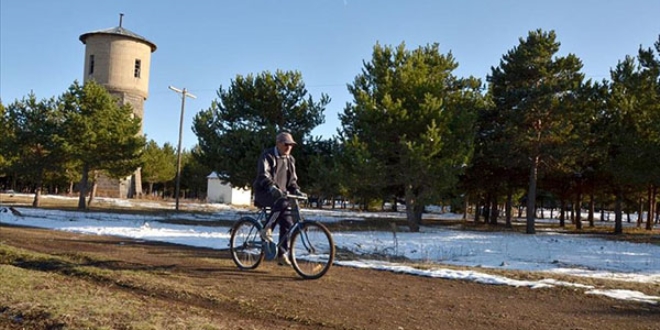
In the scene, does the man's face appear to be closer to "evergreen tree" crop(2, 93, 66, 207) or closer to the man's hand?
the man's hand

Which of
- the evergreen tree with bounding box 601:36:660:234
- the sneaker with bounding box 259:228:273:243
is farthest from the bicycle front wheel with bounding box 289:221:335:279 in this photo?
the evergreen tree with bounding box 601:36:660:234

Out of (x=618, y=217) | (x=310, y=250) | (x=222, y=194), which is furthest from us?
(x=222, y=194)

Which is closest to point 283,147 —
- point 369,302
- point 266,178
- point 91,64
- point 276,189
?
point 266,178

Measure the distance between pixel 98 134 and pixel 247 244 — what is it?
71.9 feet

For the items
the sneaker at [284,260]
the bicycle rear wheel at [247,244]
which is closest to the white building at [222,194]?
the bicycle rear wheel at [247,244]

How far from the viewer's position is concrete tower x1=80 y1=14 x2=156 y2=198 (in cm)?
4281

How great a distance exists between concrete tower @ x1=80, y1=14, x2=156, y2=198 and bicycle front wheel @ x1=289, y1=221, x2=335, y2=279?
126ft

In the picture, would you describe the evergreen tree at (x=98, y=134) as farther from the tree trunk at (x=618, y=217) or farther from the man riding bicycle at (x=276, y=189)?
the tree trunk at (x=618, y=217)

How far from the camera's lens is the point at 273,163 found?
7.11 metres

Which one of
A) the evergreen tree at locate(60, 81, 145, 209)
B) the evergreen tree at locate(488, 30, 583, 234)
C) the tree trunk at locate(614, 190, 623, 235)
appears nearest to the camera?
the evergreen tree at locate(488, 30, 583, 234)

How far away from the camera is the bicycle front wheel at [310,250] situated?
6633 mm

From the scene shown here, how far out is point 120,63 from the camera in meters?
43.1

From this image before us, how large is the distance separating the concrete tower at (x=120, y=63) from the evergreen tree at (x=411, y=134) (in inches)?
1104

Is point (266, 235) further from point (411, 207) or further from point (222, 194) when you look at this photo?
point (222, 194)
